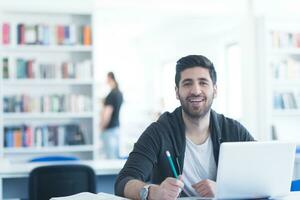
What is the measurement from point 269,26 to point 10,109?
10.8 ft

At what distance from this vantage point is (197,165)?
2.28 m

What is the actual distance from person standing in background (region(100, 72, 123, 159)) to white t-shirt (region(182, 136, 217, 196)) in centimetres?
474

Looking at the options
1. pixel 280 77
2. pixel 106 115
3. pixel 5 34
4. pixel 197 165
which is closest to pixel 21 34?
pixel 5 34

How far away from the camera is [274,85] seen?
257 inches

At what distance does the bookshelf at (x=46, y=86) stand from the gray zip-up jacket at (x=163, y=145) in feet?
12.1

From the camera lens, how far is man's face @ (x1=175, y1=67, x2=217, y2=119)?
226 cm

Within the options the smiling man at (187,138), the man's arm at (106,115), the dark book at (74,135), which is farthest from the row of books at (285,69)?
the smiling man at (187,138)

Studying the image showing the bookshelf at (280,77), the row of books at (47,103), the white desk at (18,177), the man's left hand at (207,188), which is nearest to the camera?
the man's left hand at (207,188)

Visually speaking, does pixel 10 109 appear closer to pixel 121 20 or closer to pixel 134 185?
pixel 134 185

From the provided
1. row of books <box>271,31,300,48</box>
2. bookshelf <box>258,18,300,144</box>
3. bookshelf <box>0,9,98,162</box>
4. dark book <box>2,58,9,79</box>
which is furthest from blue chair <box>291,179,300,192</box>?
row of books <box>271,31,300,48</box>

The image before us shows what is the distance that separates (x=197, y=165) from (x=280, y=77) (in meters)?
4.46

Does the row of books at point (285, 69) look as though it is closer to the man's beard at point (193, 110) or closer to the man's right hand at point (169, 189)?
the man's beard at point (193, 110)

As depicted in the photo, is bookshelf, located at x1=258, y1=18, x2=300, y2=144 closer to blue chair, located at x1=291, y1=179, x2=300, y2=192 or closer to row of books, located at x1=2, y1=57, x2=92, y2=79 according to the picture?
row of books, located at x1=2, y1=57, x2=92, y2=79

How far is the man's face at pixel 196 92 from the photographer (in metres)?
2.26
